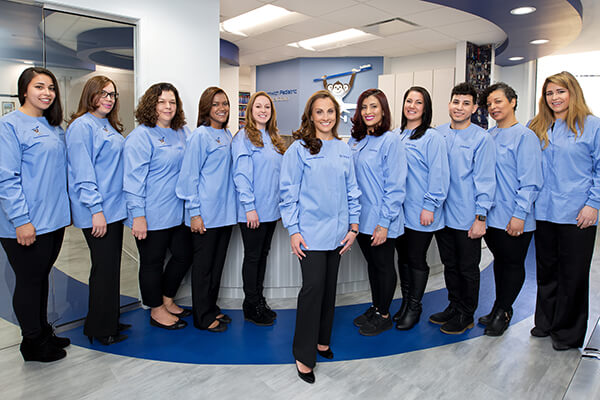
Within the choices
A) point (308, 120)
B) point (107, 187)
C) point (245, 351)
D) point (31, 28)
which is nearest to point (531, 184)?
point (308, 120)

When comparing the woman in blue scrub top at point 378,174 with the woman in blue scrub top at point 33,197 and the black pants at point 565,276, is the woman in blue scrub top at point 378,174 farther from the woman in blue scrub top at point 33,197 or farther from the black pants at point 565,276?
the woman in blue scrub top at point 33,197

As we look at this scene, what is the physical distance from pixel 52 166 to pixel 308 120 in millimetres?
1446

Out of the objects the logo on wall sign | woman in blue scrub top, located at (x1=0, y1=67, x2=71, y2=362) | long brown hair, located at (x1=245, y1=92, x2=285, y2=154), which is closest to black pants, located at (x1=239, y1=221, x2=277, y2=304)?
long brown hair, located at (x1=245, y1=92, x2=285, y2=154)

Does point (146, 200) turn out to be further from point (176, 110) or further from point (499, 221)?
point (499, 221)

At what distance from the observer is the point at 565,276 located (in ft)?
8.71

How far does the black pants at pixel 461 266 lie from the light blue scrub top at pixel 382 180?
490 millimetres

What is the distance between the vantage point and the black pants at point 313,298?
7.31 ft

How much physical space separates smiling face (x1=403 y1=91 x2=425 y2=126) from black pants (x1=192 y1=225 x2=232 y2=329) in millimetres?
1449

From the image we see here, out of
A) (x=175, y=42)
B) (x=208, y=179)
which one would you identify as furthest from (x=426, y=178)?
(x=175, y=42)

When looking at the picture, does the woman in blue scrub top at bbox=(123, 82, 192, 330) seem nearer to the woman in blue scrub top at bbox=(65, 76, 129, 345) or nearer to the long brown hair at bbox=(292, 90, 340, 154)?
the woman in blue scrub top at bbox=(65, 76, 129, 345)

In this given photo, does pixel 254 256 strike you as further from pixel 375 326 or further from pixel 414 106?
pixel 414 106

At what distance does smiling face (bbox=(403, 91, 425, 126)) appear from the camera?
107 inches

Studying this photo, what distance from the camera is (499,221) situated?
276 centimetres

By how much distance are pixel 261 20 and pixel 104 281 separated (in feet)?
15.9
